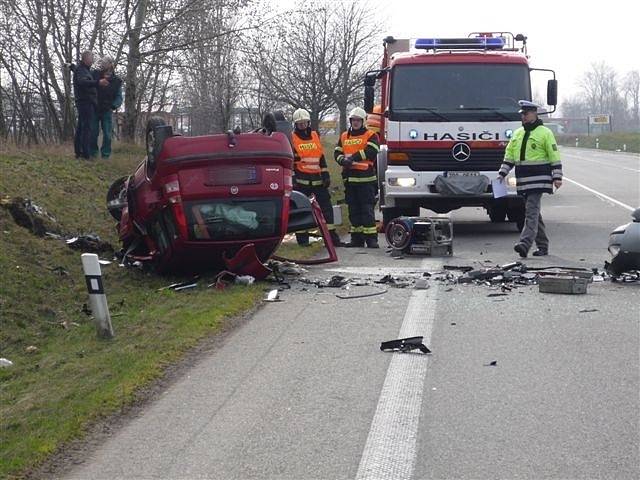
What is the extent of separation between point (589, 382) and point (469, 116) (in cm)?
933

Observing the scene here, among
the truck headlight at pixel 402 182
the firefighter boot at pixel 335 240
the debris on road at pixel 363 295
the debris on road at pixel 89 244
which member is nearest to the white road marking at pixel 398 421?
the debris on road at pixel 363 295

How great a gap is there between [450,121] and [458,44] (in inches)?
67.5

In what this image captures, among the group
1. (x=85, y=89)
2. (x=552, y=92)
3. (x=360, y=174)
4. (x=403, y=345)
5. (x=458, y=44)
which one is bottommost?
(x=403, y=345)

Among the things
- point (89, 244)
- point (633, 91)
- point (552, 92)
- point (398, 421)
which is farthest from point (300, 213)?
point (633, 91)

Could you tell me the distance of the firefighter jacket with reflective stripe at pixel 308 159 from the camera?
1426cm

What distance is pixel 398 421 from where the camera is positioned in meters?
5.57

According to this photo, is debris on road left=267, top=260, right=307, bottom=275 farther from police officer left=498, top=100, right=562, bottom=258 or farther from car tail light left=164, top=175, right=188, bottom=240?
police officer left=498, top=100, right=562, bottom=258

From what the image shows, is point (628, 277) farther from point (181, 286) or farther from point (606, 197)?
point (606, 197)

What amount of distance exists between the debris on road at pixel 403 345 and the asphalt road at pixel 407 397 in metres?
0.10

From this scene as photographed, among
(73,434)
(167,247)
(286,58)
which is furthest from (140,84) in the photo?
(73,434)

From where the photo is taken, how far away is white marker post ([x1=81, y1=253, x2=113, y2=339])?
8016mm

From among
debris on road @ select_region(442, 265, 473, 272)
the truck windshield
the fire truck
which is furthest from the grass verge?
the truck windshield

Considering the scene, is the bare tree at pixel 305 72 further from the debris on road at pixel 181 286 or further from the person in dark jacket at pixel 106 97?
the debris on road at pixel 181 286

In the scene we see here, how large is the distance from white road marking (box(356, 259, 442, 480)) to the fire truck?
7.53m
